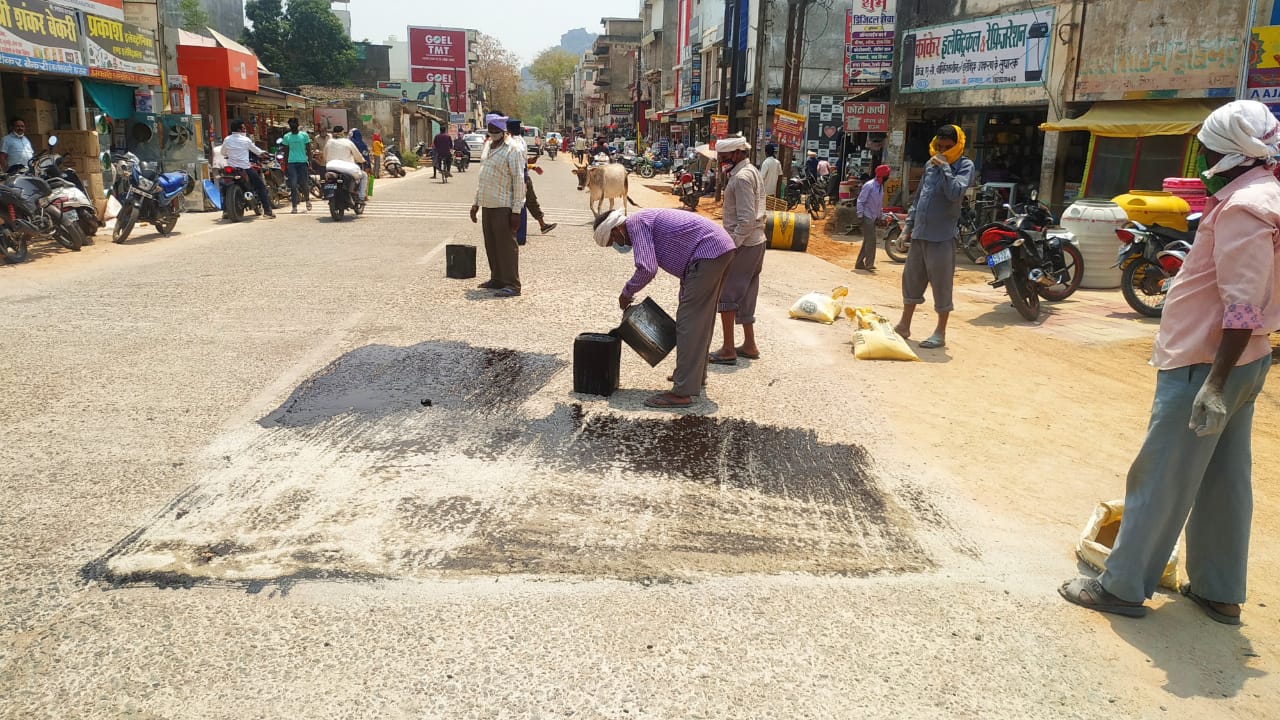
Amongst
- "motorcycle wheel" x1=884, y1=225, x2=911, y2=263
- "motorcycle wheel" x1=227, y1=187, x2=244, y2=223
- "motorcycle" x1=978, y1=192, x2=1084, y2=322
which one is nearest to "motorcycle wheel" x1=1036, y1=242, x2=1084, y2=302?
"motorcycle" x1=978, y1=192, x2=1084, y2=322

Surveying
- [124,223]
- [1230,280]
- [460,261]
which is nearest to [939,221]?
[1230,280]

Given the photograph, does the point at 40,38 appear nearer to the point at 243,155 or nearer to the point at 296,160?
the point at 243,155

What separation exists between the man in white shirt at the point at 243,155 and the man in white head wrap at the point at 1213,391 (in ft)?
49.4

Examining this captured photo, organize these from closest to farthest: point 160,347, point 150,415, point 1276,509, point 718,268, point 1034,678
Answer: point 1034,678, point 1276,509, point 150,415, point 718,268, point 160,347

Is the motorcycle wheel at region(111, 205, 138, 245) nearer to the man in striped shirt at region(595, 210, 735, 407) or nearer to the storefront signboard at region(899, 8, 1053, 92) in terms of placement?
the man in striped shirt at region(595, 210, 735, 407)

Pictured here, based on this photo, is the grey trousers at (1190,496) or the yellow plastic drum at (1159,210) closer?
the grey trousers at (1190,496)

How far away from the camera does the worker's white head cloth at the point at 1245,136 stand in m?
3.06

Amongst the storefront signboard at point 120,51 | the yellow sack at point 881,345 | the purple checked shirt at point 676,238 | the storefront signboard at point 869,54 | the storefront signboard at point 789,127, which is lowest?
the yellow sack at point 881,345

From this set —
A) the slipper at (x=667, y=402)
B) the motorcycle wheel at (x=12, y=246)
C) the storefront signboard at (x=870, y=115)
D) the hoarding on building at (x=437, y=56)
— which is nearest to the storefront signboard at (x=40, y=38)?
the motorcycle wheel at (x=12, y=246)

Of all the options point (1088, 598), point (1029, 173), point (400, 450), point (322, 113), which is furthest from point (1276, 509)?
point (322, 113)

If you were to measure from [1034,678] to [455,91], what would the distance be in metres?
96.1

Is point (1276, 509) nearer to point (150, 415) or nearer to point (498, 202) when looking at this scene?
point (150, 415)

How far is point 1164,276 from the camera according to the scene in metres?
9.48

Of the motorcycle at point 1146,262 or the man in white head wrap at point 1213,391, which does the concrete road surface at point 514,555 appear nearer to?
the man in white head wrap at point 1213,391
